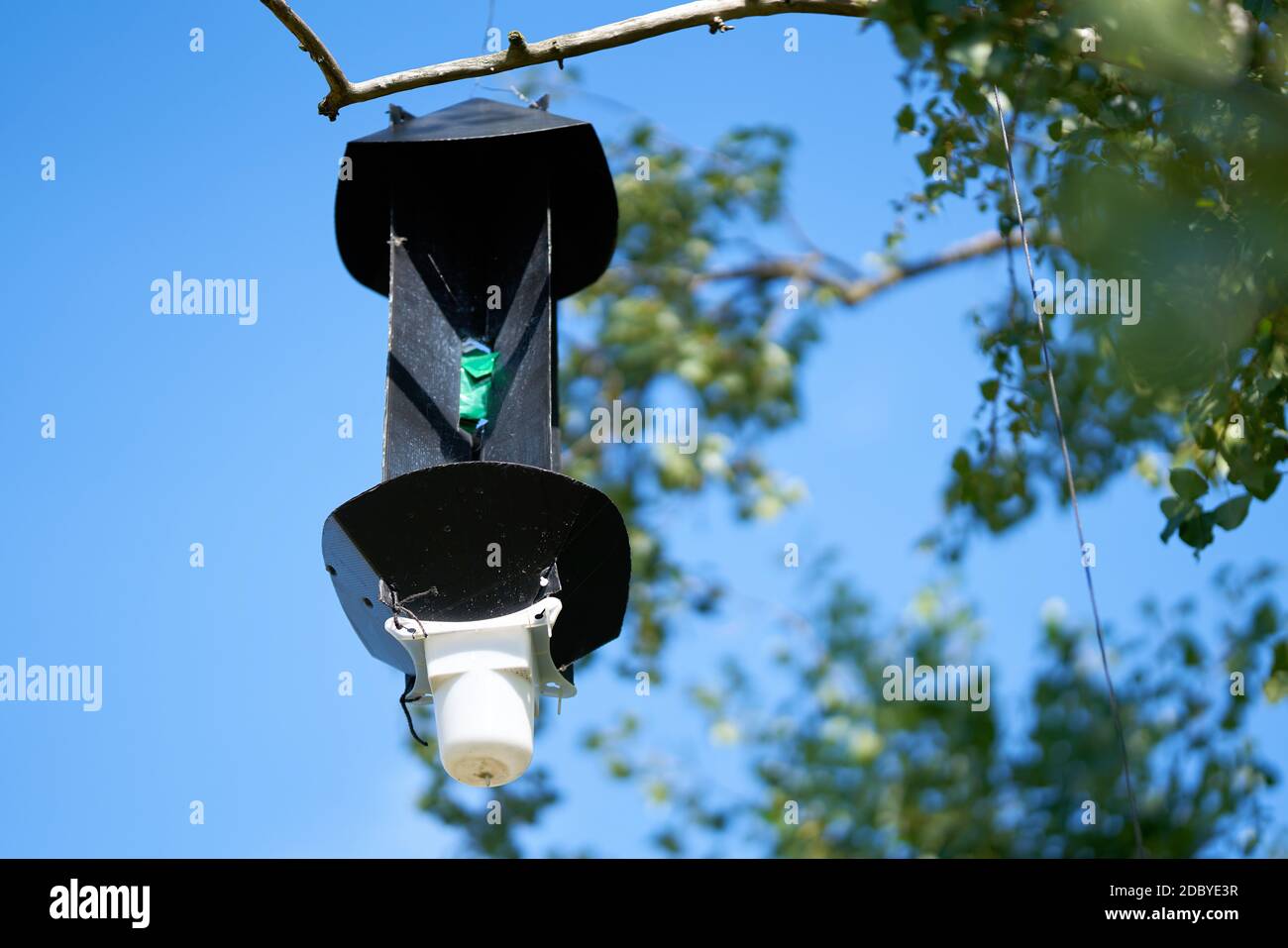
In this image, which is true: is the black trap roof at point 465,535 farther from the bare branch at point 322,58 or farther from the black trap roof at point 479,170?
the bare branch at point 322,58

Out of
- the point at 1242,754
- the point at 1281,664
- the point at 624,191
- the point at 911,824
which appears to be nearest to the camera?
the point at 1281,664

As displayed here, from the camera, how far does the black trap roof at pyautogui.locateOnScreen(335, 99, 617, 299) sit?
10.1ft

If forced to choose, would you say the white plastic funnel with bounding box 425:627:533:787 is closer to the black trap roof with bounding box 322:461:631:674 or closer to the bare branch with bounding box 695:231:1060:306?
the black trap roof with bounding box 322:461:631:674

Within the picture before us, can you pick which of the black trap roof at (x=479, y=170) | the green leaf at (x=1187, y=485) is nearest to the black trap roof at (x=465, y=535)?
the black trap roof at (x=479, y=170)

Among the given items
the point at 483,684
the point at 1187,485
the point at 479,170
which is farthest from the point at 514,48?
the point at 1187,485

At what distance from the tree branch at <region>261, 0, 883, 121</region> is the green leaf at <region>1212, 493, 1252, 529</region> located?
1427 millimetres

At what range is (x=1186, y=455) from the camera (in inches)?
237

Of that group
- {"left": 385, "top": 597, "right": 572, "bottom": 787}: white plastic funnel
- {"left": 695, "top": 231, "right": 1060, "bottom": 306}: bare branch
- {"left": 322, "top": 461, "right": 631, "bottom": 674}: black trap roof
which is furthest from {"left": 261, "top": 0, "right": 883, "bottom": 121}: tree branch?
{"left": 695, "top": 231, "right": 1060, "bottom": 306}: bare branch

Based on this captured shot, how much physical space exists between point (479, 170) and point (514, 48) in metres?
0.25

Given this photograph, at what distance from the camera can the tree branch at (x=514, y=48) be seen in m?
3.05

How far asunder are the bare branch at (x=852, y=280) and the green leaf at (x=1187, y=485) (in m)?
3.37
